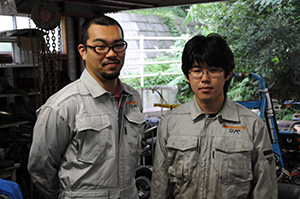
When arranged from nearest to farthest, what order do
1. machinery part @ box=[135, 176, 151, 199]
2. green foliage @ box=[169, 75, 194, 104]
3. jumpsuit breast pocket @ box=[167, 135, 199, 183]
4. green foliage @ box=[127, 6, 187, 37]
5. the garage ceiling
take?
jumpsuit breast pocket @ box=[167, 135, 199, 183], machinery part @ box=[135, 176, 151, 199], the garage ceiling, green foliage @ box=[169, 75, 194, 104], green foliage @ box=[127, 6, 187, 37]

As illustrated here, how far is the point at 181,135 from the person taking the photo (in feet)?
6.54

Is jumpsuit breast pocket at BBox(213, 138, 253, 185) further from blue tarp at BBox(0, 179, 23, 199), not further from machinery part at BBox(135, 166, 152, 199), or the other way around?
machinery part at BBox(135, 166, 152, 199)

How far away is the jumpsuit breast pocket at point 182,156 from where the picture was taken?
194 cm

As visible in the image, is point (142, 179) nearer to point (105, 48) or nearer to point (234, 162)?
point (234, 162)

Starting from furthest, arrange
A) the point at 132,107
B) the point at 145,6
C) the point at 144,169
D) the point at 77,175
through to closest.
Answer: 1. the point at 145,6
2. the point at 144,169
3. the point at 132,107
4. the point at 77,175

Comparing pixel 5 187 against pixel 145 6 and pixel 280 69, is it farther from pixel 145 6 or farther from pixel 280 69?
pixel 280 69

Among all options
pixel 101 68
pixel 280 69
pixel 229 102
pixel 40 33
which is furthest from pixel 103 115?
pixel 280 69

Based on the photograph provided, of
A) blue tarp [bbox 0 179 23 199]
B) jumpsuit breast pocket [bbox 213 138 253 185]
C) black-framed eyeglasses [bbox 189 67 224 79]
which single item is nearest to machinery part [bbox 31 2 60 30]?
blue tarp [bbox 0 179 23 199]

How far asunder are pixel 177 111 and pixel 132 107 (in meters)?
0.29

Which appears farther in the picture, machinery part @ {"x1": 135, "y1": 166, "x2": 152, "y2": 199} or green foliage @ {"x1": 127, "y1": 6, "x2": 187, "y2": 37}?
green foliage @ {"x1": 127, "y1": 6, "x2": 187, "y2": 37}

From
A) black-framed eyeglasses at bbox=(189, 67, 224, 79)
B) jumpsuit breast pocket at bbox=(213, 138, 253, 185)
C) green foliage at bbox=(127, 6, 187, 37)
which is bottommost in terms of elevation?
jumpsuit breast pocket at bbox=(213, 138, 253, 185)

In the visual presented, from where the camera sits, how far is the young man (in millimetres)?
1882

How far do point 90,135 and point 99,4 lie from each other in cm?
452

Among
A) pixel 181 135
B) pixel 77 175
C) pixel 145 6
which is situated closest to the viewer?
pixel 77 175
